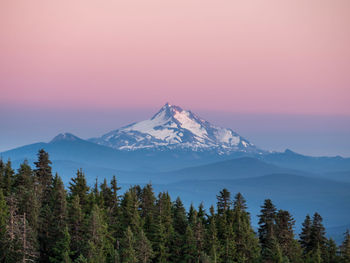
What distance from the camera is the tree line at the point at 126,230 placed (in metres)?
69.4

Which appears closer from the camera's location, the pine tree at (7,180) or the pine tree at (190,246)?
the pine tree at (190,246)

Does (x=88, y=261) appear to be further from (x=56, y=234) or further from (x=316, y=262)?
(x=316, y=262)

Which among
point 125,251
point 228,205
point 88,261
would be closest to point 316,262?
point 228,205

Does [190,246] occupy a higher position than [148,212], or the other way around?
[148,212]

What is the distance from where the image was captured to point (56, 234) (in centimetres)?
7494

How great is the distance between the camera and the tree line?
228 ft

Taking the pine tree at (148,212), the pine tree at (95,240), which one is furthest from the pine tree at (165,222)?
the pine tree at (95,240)

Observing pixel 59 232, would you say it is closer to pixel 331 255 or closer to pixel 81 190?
pixel 81 190

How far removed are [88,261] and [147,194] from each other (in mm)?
28181

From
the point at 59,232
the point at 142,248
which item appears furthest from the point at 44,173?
the point at 142,248

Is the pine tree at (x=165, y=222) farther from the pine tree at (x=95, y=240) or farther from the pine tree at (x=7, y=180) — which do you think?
the pine tree at (x=7, y=180)

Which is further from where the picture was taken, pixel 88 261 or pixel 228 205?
pixel 228 205

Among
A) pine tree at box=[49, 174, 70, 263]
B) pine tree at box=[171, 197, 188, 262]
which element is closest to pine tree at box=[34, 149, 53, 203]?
pine tree at box=[49, 174, 70, 263]

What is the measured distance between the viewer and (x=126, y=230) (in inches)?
3113
